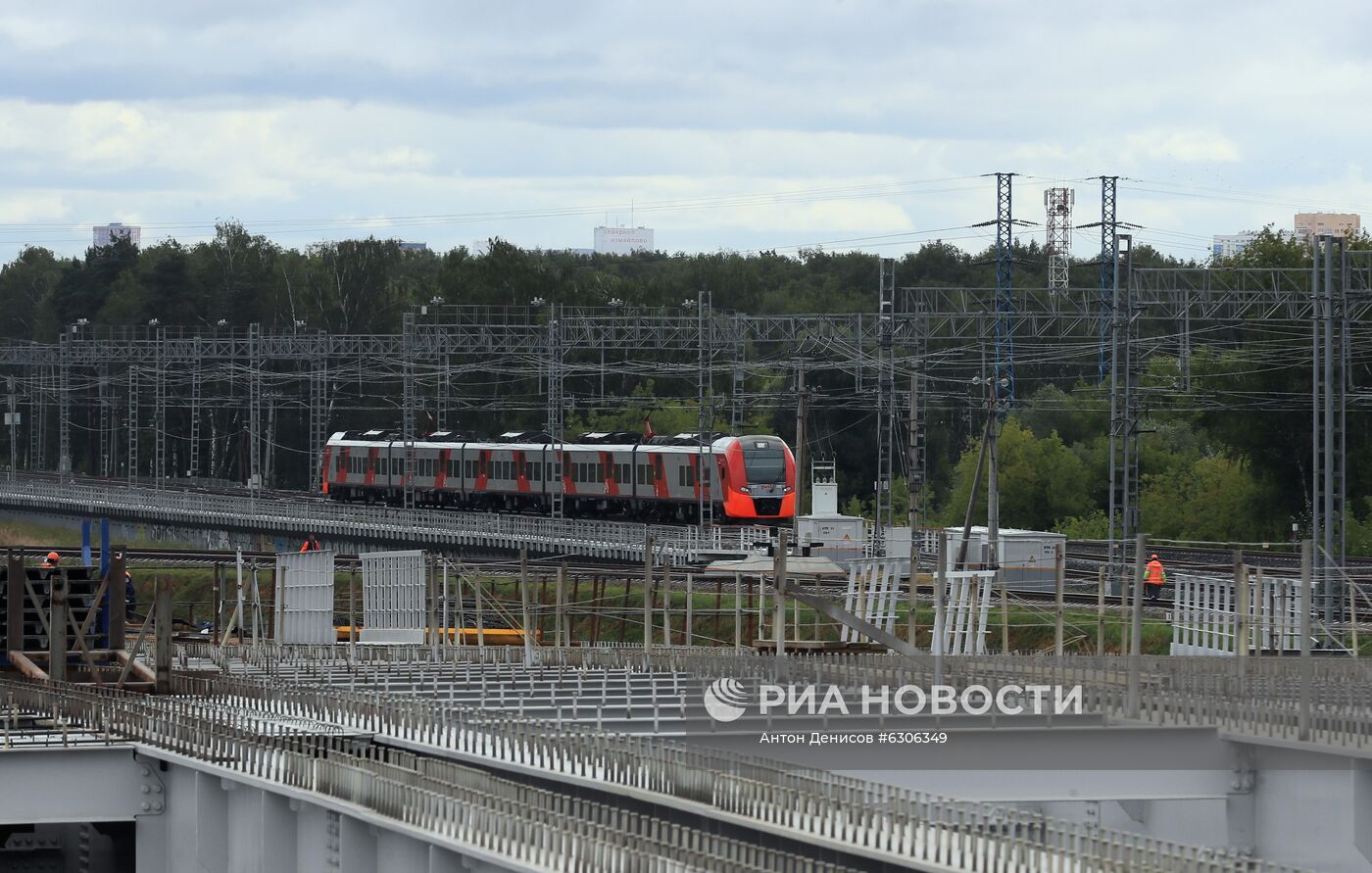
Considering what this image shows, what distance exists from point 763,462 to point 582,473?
883 cm

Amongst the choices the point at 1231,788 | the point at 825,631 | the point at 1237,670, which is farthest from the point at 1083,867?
the point at 825,631

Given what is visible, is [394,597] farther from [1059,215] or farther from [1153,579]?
[1059,215]

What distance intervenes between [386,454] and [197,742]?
5870cm

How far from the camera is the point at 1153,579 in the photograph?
46625mm

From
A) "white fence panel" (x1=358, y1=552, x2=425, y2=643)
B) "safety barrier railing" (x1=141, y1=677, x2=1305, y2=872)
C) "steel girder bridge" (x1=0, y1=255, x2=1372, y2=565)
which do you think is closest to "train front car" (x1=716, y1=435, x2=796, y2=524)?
"steel girder bridge" (x1=0, y1=255, x2=1372, y2=565)

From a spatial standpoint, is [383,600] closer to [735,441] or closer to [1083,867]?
[735,441]

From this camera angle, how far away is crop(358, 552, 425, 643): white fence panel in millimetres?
38469

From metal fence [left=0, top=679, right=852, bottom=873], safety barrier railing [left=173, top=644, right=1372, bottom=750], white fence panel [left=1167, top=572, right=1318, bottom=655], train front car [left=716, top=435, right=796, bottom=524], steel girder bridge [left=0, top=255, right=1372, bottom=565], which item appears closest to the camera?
metal fence [left=0, top=679, right=852, bottom=873]

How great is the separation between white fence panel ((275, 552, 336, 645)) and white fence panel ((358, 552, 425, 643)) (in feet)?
3.36

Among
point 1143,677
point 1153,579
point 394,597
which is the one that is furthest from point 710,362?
point 1143,677

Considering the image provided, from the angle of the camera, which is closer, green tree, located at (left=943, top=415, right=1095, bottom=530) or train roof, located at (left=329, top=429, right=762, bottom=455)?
train roof, located at (left=329, top=429, right=762, bottom=455)

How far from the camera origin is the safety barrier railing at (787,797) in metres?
14.3

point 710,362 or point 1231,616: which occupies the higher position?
point 710,362

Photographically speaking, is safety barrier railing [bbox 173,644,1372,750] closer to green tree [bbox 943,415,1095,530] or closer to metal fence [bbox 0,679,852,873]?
metal fence [bbox 0,679,852,873]
